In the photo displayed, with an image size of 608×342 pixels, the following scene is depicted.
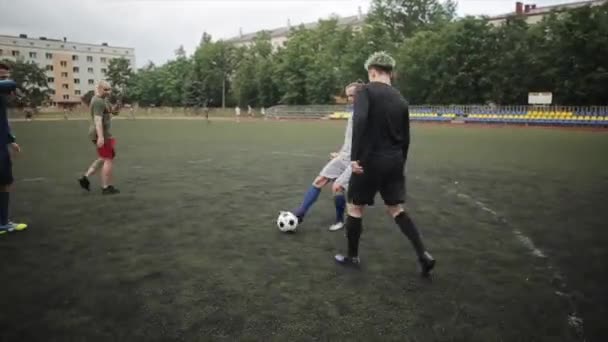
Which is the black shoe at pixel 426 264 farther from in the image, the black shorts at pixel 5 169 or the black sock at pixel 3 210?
the black sock at pixel 3 210

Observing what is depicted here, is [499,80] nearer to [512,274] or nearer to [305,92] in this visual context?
[305,92]

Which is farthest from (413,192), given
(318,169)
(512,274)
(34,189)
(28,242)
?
(34,189)

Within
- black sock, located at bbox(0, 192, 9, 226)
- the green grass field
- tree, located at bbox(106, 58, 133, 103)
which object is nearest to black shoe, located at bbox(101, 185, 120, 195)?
the green grass field

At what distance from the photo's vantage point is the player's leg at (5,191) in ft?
18.9

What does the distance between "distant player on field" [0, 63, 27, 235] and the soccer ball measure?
369 cm

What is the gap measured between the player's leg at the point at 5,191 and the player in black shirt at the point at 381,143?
4.78 meters

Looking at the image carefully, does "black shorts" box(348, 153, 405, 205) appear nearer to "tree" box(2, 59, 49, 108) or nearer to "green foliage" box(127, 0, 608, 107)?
"green foliage" box(127, 0, 608, 107)

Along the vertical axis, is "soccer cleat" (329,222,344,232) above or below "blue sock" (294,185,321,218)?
below

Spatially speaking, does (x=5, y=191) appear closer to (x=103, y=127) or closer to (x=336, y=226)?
(x=103, y=127)

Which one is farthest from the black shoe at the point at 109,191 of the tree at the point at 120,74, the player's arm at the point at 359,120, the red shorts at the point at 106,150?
the tree at the point at 120,74

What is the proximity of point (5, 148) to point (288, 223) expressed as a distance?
4049 millimetres

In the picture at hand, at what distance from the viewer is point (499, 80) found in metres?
42.2

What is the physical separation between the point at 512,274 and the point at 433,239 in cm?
132

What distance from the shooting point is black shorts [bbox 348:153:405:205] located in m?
4.33
